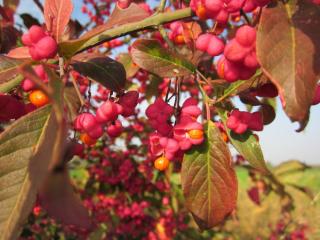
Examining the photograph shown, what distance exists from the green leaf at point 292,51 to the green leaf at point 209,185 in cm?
36

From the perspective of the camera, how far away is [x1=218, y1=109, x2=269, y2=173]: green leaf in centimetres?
103

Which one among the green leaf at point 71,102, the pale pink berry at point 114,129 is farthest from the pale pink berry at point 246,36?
the green leaf at point 71,102

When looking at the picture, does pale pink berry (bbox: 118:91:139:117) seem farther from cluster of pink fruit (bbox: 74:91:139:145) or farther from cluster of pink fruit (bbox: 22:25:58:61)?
cluster of pink fruit (bbox: 22:25:58:61)

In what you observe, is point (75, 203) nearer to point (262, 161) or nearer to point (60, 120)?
Answer: point (60, 120)

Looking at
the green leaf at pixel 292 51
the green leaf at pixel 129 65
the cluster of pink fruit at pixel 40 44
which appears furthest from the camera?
the green leaf at pixel 129 65

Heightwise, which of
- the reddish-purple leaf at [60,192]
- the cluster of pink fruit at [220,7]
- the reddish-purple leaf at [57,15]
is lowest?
the reddish-purple leaf at [60,192]

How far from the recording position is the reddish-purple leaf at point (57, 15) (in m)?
1.01

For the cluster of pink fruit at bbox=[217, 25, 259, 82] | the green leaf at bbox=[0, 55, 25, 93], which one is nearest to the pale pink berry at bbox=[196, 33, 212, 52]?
the cluster of pink fruit at bbox=[217, 25, 259, 82]

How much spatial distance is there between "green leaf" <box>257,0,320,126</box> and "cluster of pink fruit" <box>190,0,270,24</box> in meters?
0.09

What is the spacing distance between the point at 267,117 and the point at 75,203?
0.86 metres

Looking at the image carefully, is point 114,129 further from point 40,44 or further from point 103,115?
point 40,44

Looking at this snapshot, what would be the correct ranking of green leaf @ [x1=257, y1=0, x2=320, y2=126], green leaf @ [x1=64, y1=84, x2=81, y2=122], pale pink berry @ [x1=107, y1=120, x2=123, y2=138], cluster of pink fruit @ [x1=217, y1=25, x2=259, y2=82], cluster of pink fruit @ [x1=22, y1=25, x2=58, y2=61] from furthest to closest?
green leaf @ [x1=64, y1=84, x2=81, y2=122]
pale pink berry @ [x1=107, y1=120, x2=123, y2=138]
cluster of pink fruit @ [x1=22, y1=25, x2=58, y2=61]
cluster of pink fruit @ [x1=217, y1=25, x2=259, y2=82]
green leaf @ [x1=257, y1=0, x2=320, y2=126]

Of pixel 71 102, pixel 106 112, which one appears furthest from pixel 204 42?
pixel 71 102

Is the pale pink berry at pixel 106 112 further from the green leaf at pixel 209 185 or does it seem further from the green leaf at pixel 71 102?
the green leaf at pixel 71 102
